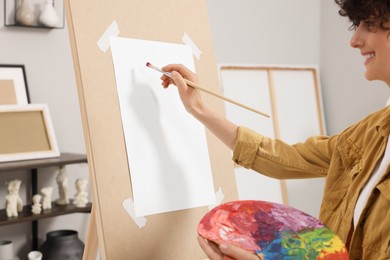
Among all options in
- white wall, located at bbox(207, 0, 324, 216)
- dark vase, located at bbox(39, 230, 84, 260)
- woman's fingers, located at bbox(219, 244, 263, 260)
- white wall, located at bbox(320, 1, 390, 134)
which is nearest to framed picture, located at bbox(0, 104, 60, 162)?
dark vase, located at bbox(39, 230, 84, 260)

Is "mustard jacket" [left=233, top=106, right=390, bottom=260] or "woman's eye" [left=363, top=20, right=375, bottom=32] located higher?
"woman's eye" [left=363, top=20, right=375, bottom=32]

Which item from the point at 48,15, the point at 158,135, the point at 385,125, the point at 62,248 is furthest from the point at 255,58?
the point at 385,125

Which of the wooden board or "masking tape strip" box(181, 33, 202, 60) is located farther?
"masking tape strip" box(181, 33, 202, 60)

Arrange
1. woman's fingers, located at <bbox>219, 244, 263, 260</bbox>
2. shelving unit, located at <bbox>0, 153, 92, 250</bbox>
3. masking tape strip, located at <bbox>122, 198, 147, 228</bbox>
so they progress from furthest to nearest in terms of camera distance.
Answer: shelving unit, located at <bbox>0, 153, 92, 250</bbox>, masking tape strip, located at <bbox>122, 198, 147, 228</bbox>, woman's fingers, located at <bbox>219, 244, 263, 260</bbox>

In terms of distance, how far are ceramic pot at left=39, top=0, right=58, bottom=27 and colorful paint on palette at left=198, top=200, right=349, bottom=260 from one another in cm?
168

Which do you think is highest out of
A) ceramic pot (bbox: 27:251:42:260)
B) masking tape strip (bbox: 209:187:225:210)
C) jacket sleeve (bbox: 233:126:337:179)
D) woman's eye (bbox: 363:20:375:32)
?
woman's eye (bbox: 363:20:375:32)

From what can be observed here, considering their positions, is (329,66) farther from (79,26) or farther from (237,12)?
(79,26)

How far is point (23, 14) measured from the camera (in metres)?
2.42

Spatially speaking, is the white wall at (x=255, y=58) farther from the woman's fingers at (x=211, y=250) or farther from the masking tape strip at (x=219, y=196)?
the woman's fingers at (x=211, y=250)

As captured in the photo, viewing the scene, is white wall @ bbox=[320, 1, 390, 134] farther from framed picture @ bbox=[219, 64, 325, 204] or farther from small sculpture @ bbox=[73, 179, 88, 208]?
small sculpture @ bbox=[73, 179, 88, 208]

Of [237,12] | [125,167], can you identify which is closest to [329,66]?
[237,12]

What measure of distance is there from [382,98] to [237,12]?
3.78 feet

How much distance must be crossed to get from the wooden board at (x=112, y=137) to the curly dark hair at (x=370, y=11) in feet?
1.85

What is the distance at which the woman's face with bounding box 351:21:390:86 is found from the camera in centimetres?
112
